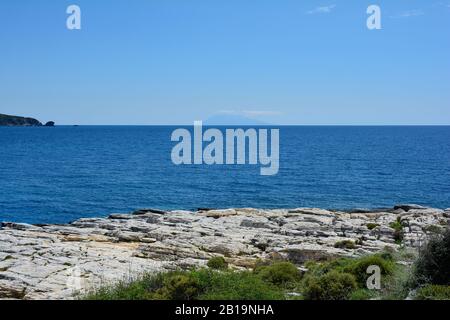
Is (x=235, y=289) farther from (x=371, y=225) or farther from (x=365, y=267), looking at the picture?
(x=371, y=225)

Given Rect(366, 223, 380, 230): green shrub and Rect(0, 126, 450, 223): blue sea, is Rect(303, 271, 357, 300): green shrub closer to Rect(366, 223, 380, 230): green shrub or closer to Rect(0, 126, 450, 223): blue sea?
Rect(366, 223, 380, 230): green shrub

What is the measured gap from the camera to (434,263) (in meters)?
15.6

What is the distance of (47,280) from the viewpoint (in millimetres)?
22391

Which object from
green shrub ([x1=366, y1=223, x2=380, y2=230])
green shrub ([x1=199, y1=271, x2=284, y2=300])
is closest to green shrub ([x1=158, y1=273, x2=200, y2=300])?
green shrub ([x1=199, y1=271, x2=284, y2=300])

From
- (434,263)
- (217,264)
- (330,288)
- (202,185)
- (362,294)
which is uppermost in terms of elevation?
(434,263)

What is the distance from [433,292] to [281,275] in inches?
328

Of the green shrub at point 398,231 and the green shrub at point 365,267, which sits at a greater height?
the green shrub at point 365,267

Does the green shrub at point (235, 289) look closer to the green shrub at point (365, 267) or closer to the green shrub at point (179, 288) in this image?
the green shrub at point (179, 288)

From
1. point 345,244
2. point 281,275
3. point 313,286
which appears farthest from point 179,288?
point 345,244

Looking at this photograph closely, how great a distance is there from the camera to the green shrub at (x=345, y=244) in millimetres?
31572

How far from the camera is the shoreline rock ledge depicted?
23.0 m

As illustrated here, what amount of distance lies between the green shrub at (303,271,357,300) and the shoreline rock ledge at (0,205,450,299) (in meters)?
3.81

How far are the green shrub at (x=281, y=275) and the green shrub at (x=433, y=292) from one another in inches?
274

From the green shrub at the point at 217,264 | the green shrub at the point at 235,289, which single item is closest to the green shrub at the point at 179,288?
the green shrub at the point at 235,289
